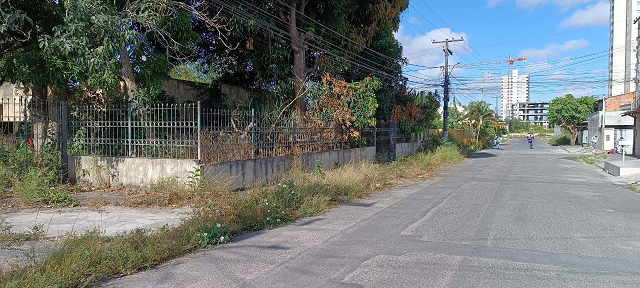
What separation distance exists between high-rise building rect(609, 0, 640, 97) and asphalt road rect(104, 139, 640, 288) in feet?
225

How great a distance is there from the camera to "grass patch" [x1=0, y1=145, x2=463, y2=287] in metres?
4.54

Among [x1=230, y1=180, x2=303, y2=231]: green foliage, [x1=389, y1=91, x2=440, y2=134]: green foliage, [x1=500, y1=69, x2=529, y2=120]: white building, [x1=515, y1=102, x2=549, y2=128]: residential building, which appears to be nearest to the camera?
[x1=230, y1=180, x2=303, y2=231]: green foliage

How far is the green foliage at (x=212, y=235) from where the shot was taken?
601 cm

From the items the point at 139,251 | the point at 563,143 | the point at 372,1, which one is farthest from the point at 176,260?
the point at 563,143

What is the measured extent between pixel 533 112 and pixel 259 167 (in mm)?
156133

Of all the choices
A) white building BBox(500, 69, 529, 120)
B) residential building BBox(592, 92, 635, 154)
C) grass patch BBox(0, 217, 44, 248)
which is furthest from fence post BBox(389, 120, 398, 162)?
white building BBox(500, 69, 529, 120)

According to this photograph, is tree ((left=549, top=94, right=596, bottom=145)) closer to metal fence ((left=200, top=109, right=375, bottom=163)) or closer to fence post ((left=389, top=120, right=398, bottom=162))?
fence post ((left=389, top=120, right=398, bottom=162))

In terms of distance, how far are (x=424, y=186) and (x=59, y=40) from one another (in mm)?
10283

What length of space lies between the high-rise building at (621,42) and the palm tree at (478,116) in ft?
102

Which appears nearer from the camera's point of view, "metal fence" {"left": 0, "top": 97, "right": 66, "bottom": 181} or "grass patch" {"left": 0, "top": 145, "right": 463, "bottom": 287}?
"grass patch" {"left": 0, "top": 145, "right": 463, "bottom": 287}

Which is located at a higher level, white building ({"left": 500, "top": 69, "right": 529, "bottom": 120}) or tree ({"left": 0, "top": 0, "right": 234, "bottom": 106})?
white building ({"left": 500, "top": 69, "right": 529, "bottom": 120})

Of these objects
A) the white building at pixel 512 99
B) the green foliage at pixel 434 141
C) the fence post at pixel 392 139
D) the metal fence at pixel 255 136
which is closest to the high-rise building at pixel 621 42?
the white building at pixel 512 99

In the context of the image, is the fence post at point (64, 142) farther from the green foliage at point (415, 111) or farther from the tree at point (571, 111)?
the tree at point (571, 111)

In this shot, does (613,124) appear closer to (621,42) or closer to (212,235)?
(212,235)
